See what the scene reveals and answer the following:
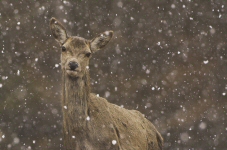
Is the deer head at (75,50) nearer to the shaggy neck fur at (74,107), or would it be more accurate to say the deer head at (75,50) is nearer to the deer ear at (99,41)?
the deer ear at (99,41)

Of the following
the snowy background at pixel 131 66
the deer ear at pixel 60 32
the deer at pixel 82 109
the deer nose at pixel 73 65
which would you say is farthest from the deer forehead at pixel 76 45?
the snowy background at pixel 131 66

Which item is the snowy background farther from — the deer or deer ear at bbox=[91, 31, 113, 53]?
the deer

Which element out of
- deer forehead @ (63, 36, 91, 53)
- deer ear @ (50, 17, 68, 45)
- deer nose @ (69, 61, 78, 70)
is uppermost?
deer ear @ (50, 17, 68, 45)

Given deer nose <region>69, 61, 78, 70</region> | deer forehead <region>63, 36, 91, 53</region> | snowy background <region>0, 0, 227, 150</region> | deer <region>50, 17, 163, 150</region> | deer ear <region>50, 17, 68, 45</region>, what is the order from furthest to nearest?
snowy background <region>0, 0, 227, 150</region> < deer ear <region>50, 17, 68, 45</region> < deer forehead <region>63, 36, 91, 53</region> < deer <region>50, 17, 163, 150</region> < deer nose <region>69, 61, 78, 70</region>

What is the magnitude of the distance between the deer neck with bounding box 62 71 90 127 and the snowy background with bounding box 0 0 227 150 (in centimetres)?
865

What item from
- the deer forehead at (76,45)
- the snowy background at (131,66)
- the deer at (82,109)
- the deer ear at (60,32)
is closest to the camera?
the deer at (82,109)

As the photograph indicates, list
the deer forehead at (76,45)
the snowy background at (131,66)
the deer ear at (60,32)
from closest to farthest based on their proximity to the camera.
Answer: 1. the deer forehead at (76,45)
2. the deer ear at (60,32)
3. the snowy background at (131,66)

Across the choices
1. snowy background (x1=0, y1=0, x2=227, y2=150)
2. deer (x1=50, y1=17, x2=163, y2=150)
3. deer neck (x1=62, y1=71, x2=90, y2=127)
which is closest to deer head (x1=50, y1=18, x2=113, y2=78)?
deer (x1=50, y1=17, x2=163, y2=150)

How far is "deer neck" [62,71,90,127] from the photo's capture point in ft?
24.2

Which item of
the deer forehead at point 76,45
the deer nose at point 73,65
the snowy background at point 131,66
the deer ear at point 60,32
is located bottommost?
the snowy background at point 131,66

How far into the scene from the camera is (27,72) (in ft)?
53.3

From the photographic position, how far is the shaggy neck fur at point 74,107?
7359 mm

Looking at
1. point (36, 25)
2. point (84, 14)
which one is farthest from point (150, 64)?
point (36, 25)

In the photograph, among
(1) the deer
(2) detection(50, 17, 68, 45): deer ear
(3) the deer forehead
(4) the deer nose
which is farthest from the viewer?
(2) detection(50, 17, 68, 45): deer ear
